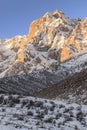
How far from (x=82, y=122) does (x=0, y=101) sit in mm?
8555

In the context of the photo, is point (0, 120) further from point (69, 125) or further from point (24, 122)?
point (69, 125)

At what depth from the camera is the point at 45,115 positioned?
1115 inches

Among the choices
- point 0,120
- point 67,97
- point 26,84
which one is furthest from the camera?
point 26,84

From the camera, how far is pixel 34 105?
104 ft

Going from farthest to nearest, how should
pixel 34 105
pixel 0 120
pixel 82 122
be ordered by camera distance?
pixel 34 105
pixel 82 122
pixel 0 120

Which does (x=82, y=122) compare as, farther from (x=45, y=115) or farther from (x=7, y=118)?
(x=7, y=118)

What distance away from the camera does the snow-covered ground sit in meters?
24.1

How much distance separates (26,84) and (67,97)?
331 ft

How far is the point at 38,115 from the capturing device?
28.1 metres

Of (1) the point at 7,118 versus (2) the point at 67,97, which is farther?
(2) the point at 67,97

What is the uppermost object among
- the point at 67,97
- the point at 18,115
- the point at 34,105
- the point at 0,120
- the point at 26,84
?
the point at 26,84

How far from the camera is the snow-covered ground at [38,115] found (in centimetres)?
2414

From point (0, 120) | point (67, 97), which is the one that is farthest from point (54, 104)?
point (67, 97)

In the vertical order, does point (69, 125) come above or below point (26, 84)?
below
